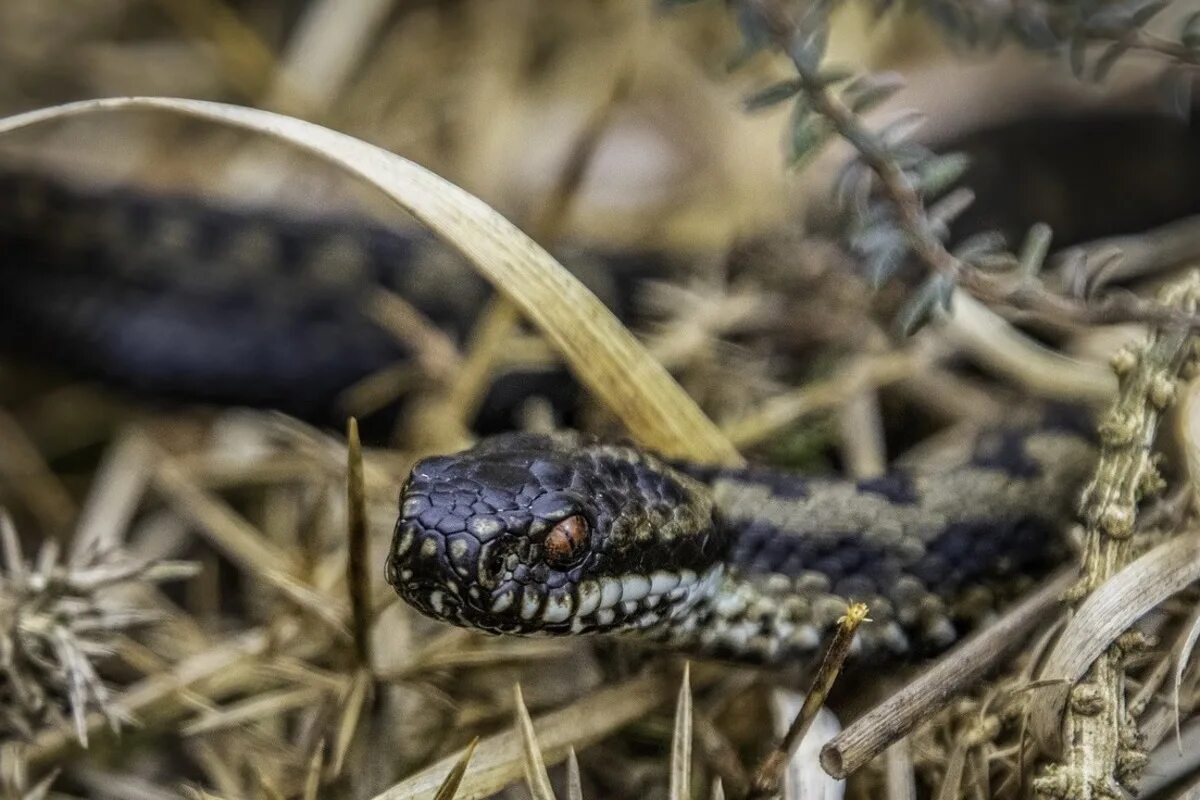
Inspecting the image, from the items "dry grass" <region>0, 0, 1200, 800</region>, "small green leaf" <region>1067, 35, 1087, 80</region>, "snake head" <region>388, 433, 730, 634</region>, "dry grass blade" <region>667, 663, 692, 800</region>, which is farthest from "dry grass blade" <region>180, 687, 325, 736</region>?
"small green leaf" <region>1067, 35, 1087, 80</region>

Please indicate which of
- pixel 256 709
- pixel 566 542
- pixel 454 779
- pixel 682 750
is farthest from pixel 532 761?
pixel 256 709

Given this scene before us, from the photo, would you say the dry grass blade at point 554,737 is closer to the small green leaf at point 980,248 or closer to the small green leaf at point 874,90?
the small green leaf at point 980,248

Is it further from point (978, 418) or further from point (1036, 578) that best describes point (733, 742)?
point (978, 418)

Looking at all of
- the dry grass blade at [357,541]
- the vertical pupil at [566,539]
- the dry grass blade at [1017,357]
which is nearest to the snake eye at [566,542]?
the vertical pupil at [566,539]

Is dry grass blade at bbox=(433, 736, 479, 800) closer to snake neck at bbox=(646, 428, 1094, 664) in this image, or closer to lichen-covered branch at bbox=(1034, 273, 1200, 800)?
snake neck at bbox=(646, 428, 1094, 664)

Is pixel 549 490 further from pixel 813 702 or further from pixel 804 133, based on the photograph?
pixel 804 133

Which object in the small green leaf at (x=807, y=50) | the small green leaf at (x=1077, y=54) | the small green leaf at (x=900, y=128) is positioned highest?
the small green leaf at (x=1077, y=54)

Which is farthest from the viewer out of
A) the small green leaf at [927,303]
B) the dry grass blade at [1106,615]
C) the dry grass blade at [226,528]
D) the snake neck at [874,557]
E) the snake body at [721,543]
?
the dry grass blade at [226,528]
